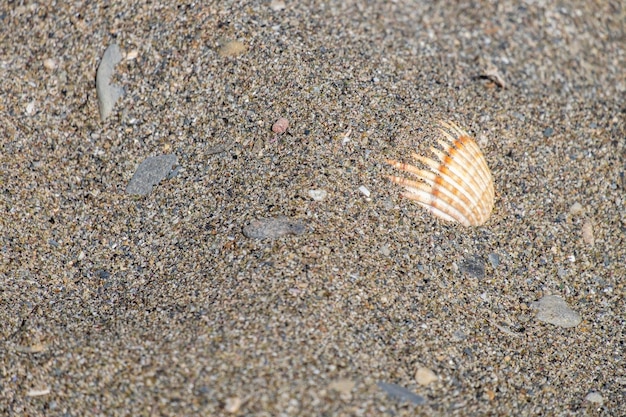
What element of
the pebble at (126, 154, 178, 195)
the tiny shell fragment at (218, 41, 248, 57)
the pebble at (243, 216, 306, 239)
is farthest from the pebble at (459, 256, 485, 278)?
the tiny shell fragment at (218, 41, 248, 57)

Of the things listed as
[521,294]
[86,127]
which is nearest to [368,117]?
[521,294]

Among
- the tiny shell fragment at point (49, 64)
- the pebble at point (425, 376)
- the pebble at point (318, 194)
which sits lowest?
the pebble at point (425, 376)

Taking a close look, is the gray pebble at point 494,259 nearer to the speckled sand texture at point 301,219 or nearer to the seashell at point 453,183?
the speckled sand texture at point 301,219

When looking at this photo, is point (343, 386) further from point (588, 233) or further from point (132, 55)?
point (132, 55)

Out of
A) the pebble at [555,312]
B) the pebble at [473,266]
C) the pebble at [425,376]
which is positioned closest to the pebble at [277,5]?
the pebble at [473,266]

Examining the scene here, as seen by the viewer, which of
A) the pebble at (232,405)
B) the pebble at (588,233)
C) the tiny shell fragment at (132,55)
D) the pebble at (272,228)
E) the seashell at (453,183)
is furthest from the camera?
the tiny shell fragment at (132,55)

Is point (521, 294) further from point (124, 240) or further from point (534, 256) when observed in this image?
point (124, 240)

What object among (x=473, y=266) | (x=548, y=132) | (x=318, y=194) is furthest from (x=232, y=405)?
(x=548, y=132)
